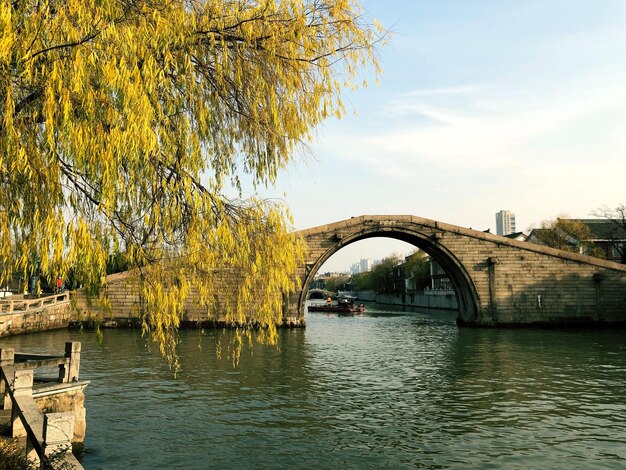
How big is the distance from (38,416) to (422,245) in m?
33.5

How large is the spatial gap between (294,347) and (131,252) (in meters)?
18.1

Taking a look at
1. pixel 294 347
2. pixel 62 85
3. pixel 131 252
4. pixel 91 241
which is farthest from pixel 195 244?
pixel 294 347

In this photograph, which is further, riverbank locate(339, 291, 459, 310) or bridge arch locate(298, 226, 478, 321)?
riverbank locate(339, 291, 459, 310)

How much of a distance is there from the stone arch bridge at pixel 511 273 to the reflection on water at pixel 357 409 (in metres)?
12.9

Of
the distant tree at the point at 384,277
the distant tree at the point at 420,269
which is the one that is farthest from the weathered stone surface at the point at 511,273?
the distant tree at the point at 384,277

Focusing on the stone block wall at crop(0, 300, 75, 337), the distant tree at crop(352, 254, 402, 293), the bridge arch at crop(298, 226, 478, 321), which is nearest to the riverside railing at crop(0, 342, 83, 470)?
the stone block wall at crop(0, 300, 75, 337)

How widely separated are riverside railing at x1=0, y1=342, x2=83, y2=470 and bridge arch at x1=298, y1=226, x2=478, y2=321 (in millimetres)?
26044

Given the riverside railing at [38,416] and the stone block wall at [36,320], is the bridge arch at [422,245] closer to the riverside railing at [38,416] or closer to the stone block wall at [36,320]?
the stone block wall at [36,320]

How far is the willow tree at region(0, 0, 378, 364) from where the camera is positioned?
17.6ft

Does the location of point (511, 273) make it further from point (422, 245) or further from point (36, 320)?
point (36, 320)

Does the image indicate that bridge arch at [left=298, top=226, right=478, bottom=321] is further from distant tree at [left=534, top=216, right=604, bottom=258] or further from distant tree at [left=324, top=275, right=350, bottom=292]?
distant tree at [left=324, top=275, right=350, bottom=292]

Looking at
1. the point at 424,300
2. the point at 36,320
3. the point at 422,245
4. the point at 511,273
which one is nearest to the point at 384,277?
the point at 424,300

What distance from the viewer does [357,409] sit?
1193 centimetres

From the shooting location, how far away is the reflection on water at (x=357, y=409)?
8773 mm
